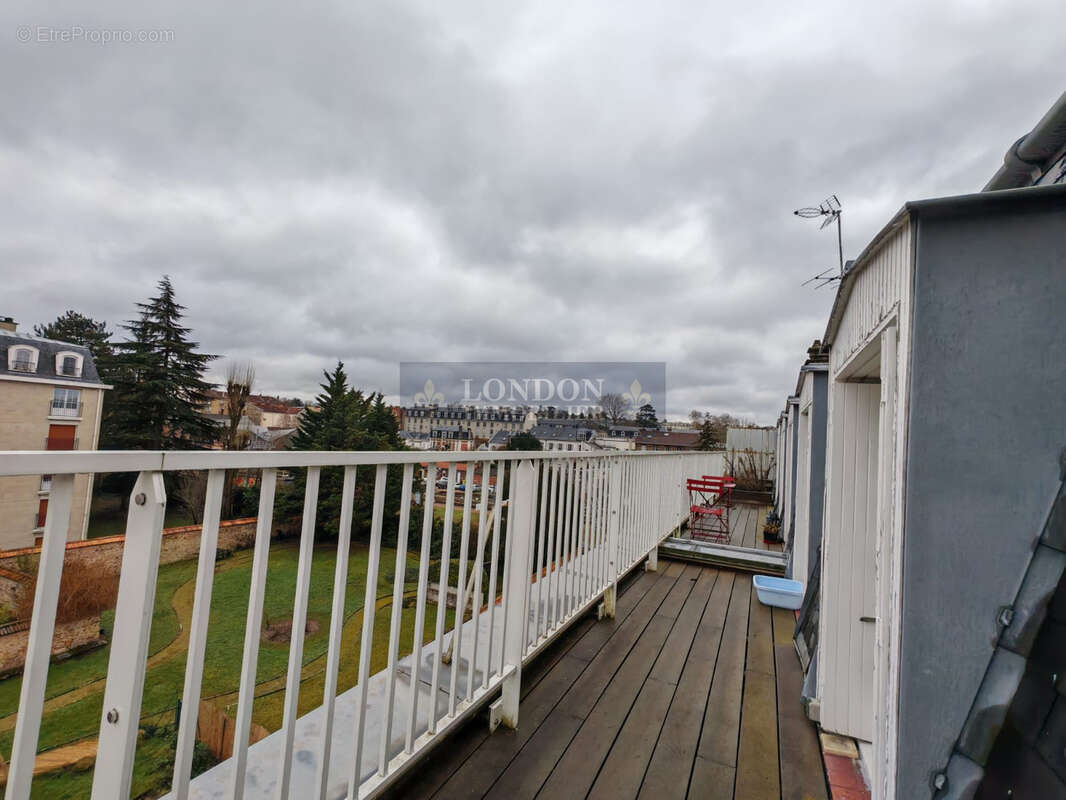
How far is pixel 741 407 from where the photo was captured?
29.1m

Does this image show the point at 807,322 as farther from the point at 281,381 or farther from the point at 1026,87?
the point at 281,381

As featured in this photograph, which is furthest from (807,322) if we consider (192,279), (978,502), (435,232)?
(192,279)

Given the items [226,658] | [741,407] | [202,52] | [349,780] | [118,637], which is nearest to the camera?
[118,637]

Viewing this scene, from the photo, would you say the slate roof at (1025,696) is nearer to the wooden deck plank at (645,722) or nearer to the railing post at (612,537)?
the wooden deck plank at (645,722)

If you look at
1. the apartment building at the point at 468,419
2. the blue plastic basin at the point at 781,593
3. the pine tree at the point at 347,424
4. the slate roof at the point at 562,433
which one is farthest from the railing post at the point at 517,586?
the apartment building at the point at 468,419

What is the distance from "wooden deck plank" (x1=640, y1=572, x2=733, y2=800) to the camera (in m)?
1.48

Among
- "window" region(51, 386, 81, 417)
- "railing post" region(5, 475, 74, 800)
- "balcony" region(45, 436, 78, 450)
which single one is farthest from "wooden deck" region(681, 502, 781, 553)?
"window" region(51, 386, 81, 417)

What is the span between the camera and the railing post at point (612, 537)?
2.77m

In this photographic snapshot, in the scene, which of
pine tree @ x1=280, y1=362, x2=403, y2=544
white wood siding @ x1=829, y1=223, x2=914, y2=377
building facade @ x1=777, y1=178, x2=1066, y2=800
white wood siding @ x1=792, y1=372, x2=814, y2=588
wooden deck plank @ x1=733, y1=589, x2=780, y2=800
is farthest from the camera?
pine tree @ x1=280, y1=362, x2=403, y2=544

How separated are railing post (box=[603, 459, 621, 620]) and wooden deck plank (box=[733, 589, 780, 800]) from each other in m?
0.81

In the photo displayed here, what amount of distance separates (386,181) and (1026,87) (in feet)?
44.4

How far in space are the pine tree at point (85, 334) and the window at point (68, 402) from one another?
12.3ft

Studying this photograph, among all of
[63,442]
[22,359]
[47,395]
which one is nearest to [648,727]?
[47,395]

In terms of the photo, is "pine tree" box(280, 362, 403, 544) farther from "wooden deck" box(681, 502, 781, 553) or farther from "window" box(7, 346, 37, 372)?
"wooden deck" box(681, 502, 781, 553)
